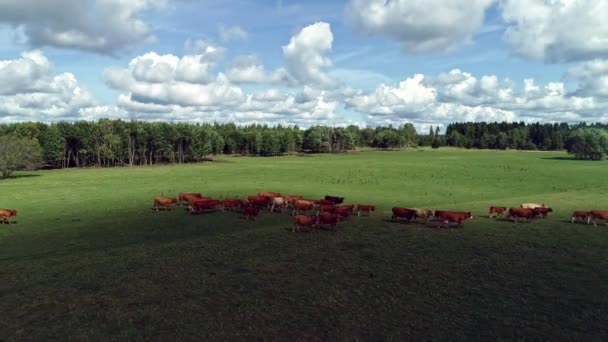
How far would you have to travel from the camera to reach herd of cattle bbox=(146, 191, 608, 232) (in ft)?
73.4

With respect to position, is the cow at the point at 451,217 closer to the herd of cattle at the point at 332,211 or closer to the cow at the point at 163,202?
the herd of cattle at the point at 332,211

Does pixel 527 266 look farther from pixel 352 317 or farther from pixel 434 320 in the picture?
pixel 352 317

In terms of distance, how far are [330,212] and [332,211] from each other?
0.14 m

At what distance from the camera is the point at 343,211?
82.0ft

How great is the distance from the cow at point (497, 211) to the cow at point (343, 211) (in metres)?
8.71

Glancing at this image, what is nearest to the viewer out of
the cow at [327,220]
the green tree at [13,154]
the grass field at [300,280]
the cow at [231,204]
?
the grass field at [300,280]

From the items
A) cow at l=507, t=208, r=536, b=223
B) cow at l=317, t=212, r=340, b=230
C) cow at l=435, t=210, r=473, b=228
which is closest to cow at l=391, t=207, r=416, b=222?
cow at l=435, t=210, r=473, b=228

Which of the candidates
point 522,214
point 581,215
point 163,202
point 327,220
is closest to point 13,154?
point 163,202

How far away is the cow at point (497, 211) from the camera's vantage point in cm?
2534

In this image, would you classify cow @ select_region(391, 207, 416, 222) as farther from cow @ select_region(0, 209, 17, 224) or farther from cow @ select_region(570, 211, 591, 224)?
cow @ select_region(0, 209, 17, 224)

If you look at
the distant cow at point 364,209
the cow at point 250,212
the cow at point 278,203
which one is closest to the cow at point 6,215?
the cow at point 250,212

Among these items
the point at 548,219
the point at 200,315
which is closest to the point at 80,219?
the point at 200,315

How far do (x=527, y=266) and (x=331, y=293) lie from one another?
784 centimetres

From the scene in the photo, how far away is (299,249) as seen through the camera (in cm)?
1758
